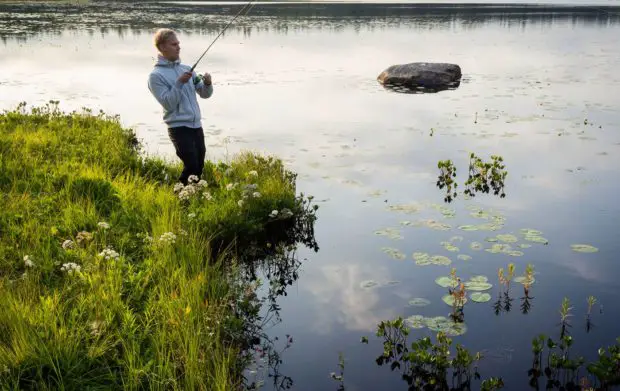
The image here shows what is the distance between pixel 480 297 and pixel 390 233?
211cm

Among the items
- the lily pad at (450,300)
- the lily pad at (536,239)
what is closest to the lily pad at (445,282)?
the lily pad at (450,300)

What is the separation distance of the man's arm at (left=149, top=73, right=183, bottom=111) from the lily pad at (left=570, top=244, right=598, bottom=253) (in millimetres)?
5610

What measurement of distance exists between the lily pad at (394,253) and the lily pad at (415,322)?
1488 millimetres

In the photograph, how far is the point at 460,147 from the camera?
1284 centimetres

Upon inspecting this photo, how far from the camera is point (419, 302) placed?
20.7ft

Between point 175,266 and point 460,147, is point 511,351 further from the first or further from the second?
point 460,147

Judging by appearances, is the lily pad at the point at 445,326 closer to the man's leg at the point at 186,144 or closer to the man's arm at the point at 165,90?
the man's leg at the point at 186,144

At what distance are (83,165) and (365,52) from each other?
77.6ft

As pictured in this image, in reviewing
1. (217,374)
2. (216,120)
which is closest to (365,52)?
(216,120)

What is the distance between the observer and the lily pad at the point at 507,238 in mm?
7863

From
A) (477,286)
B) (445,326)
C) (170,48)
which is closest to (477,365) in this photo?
(445,326)

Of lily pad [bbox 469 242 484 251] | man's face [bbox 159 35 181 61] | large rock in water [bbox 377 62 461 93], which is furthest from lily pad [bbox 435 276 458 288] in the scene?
large rock in water [bbox 377 62 461 93]

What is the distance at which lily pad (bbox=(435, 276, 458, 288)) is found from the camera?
6.61 m

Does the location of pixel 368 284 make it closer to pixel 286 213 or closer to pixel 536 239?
pixel 286 213
